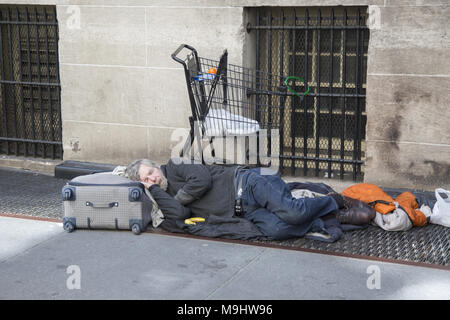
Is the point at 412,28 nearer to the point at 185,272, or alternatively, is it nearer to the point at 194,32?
the point at 194,32

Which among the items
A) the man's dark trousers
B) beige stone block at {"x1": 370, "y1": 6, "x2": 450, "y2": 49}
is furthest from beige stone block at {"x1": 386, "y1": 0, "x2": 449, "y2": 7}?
the man's dark trousers

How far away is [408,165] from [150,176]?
2.61 metres

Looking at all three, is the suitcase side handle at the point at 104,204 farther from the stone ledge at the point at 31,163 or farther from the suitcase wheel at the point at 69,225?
the stone ledge at the point at 31,163

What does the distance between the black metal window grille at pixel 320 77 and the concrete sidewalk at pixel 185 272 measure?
2112 millimetres

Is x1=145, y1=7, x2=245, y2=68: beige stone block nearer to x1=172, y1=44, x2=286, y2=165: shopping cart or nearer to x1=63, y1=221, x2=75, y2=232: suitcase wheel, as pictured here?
x1=172, y1=44, x2=286, y2=165: shopping cart

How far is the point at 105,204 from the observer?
574cm

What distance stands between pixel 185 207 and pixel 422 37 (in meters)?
2.80

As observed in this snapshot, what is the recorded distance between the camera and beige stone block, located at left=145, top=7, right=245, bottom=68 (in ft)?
23.3

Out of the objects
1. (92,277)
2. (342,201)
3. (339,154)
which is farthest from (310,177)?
(92,277)

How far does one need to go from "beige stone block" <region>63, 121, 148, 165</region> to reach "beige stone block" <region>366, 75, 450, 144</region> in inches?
103

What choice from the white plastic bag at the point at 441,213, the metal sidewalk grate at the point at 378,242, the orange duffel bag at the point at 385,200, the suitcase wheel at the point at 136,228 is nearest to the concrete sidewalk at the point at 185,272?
the suitcase wheel at the point at 136,228

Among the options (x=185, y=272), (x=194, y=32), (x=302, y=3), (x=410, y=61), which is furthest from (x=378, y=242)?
(x=194, y=32)

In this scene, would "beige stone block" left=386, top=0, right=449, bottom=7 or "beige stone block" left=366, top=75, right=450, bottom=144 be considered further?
"beige stone block" left=366, top=75, right=450, bottom=144

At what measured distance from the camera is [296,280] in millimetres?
4758
